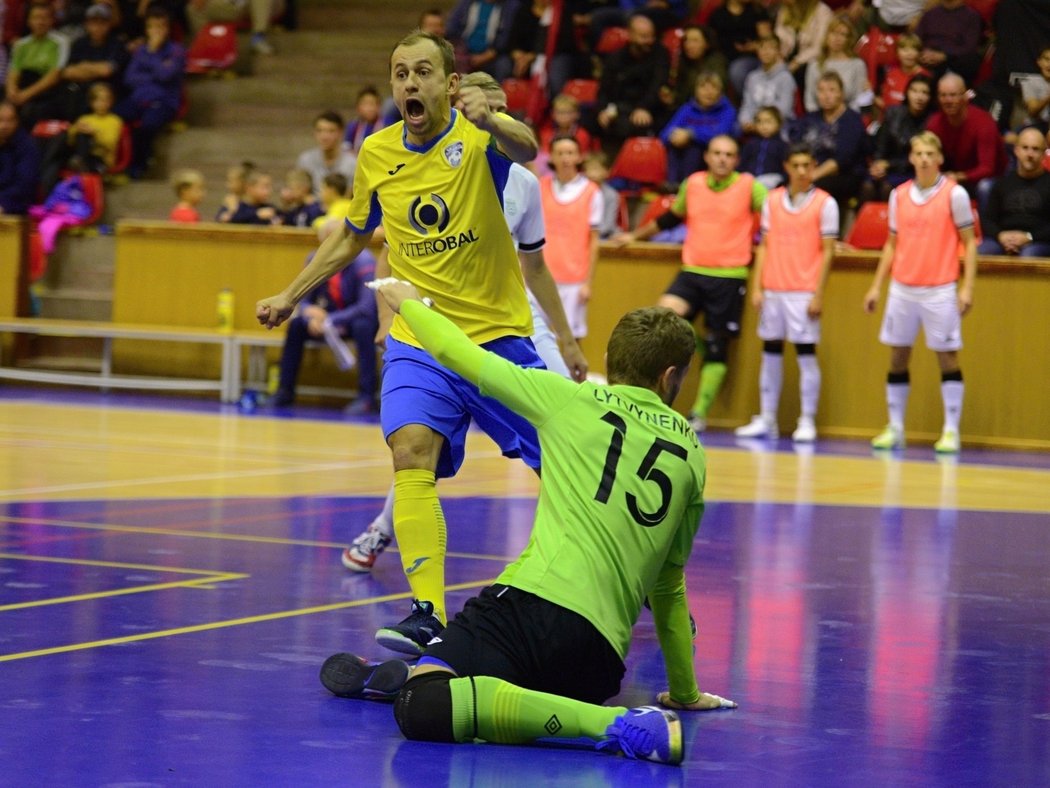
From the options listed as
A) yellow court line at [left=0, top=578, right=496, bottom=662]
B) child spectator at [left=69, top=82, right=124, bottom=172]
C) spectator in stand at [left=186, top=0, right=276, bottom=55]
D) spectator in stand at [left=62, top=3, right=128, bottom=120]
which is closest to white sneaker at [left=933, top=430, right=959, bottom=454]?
yellow court line at [left=0, top=578, right=496, bottom=662]

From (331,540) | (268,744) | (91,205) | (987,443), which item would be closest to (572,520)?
(268,744)

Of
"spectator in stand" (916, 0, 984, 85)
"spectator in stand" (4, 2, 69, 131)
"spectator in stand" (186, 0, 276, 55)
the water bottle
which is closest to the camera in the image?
"spectator in stand" (916, 0, 984, 85)

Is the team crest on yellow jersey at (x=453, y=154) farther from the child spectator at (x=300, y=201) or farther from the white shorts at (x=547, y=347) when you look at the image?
the child spectator at (x=300, y=201)

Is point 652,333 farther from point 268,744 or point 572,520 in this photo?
point 268,744

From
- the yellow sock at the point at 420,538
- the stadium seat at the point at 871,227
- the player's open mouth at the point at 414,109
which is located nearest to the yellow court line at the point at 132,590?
the yellow sock at the point at 420,538

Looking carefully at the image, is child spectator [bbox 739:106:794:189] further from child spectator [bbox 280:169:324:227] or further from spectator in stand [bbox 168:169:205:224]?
spectator in stand [bbox 168:169:205:224]

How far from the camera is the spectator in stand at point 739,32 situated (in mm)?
17438

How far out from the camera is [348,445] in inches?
521

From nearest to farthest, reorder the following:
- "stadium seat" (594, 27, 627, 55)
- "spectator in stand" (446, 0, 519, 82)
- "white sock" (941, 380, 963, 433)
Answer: "white sock" (941, 380, 963, 433)
"stadium seat" (594, 27, 627, 55)
"spectator in stand" (446, 0, 519, 82)

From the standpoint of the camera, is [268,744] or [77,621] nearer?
[268,744]

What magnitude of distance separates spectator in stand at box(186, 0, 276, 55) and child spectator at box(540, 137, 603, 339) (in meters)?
7.32

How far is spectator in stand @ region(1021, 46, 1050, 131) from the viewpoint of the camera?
Result: 15.9 meters

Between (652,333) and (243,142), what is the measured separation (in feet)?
53.4

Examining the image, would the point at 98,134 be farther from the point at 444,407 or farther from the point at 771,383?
the point at 444,407
